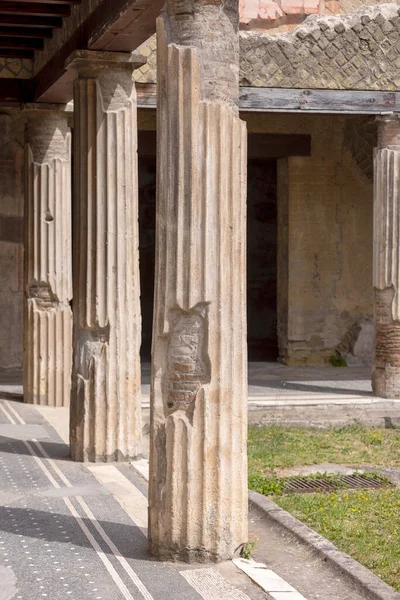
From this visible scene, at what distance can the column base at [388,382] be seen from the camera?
10.6 metres

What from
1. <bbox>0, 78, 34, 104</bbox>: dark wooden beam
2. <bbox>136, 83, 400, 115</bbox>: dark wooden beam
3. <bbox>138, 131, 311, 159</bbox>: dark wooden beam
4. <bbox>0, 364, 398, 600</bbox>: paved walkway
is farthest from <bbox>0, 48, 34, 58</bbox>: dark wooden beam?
<bbox>138, 131, 311, 159</bbox>: dark wooden beam

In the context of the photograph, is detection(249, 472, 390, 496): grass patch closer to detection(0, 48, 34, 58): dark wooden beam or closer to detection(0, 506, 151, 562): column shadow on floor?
detection(0, 506, 151, 562): column shadow on floor

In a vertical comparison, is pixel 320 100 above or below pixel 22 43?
below

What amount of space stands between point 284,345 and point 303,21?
4638 mm

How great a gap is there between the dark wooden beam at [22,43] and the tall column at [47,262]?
879mm

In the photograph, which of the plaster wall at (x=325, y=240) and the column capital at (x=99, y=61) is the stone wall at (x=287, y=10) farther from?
the column capital at (x=99, y=61)

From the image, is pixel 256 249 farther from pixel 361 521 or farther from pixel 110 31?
pixel 361 521

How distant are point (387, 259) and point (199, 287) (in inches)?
244

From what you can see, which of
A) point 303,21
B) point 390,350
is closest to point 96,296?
point 390,350

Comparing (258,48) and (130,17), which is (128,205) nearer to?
(130,17)

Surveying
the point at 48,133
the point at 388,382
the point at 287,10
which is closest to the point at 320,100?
the point at 287,10

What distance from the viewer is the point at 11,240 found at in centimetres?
1280

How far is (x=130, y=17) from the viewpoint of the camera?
6.27 metres

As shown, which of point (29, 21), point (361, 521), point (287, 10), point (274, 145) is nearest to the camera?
point (361, 521)
